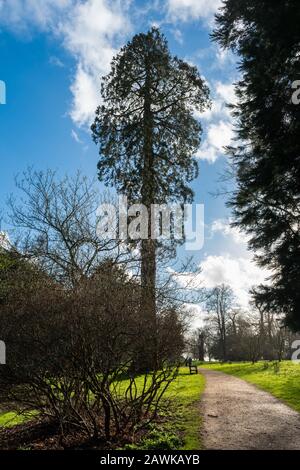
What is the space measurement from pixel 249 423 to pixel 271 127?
627 centimetres

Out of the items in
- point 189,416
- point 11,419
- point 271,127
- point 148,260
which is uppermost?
point 271,127

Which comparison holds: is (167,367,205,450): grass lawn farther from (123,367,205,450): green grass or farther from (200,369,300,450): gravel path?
(200,369,300,450): gravel path

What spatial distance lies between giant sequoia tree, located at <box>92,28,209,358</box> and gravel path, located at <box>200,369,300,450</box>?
10.1m

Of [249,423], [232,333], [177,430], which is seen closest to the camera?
[177,430]

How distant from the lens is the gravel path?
6.58 meters

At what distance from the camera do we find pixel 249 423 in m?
Answer: 8.12

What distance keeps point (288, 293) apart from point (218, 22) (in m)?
7.18

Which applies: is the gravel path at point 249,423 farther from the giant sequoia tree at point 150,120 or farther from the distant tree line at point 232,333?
the distant tree line at point 232,333

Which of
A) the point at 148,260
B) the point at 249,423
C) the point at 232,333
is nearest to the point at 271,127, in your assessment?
the point at 148,260

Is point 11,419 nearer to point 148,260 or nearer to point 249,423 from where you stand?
point 249,423

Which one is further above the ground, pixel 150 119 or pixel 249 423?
pixel 150 119

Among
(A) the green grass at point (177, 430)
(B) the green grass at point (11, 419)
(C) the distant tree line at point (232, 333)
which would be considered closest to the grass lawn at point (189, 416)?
(A) the green grass at point (177, 430)

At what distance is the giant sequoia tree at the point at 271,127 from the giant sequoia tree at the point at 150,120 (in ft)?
24.5

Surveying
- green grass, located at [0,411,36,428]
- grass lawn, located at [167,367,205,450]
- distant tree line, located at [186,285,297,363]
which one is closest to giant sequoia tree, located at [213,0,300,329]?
grass lawn, located at [167,367,205,450]
